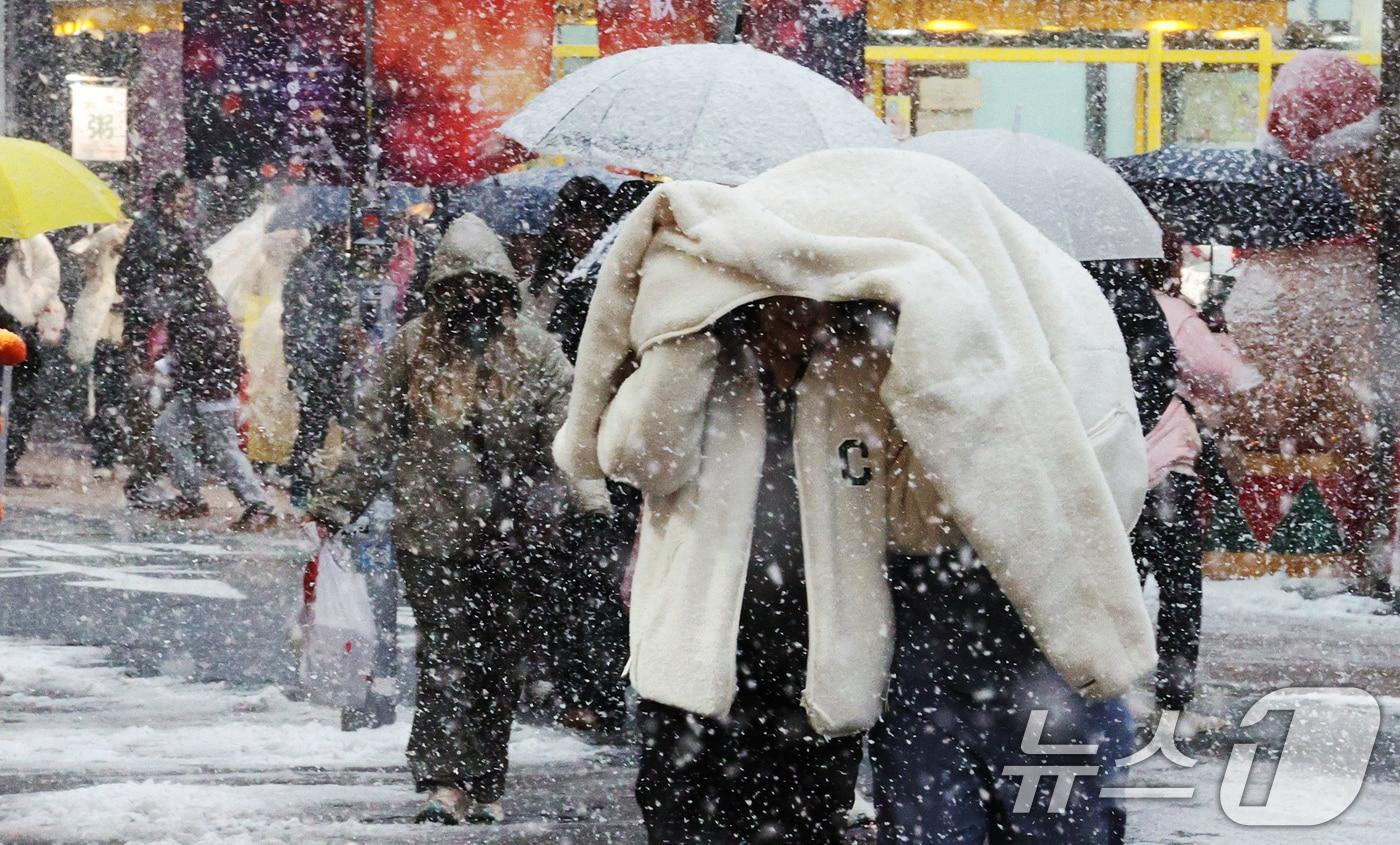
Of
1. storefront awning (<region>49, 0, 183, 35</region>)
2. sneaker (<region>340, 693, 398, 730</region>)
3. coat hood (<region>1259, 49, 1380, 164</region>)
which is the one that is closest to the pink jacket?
sneaker (<region>340, 693, 398, 730</region>)

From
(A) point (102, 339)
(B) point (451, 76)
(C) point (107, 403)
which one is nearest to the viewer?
(B) point (451, 76)

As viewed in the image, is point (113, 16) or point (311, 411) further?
point (113, 16)

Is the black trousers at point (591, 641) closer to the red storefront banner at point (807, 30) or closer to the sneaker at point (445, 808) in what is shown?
the sneaker at point (445, 808)

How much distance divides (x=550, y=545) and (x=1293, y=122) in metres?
6.30

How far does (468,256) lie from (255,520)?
26.4ft

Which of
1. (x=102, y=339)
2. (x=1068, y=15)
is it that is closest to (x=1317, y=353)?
(x=1068, y=15)

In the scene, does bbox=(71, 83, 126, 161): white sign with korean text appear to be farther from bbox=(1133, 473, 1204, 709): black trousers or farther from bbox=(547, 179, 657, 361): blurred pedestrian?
bbox=(1133, 473, 1204, 709): black trousers

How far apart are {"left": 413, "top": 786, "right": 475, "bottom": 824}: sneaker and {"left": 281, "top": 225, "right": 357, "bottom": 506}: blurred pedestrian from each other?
7.60 m

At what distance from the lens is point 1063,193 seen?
6438mm

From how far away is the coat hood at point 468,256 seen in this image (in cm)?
631

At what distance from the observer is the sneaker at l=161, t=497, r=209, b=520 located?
14.2 m

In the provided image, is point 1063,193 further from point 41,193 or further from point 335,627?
point 41,193

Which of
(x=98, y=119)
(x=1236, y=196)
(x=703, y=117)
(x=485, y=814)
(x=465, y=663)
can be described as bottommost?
(x=485, y=814)

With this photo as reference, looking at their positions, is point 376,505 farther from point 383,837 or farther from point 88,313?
point 88,313
